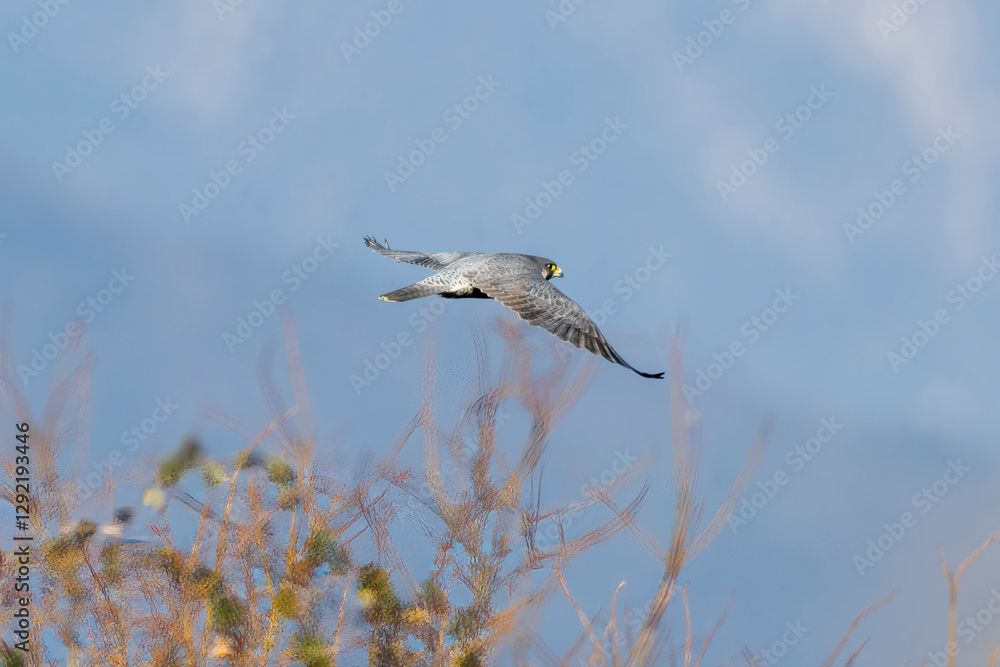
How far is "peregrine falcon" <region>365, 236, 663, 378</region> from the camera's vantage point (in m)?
4.29

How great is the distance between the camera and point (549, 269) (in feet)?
17.0

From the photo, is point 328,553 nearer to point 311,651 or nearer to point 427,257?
point 311,651

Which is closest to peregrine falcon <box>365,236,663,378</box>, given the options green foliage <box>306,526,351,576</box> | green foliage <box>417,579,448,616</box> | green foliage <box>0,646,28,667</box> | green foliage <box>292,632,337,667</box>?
green foliage <box>306,526,351,576</box>

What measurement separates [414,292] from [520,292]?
559 mm

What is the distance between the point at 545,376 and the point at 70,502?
8.36 feet

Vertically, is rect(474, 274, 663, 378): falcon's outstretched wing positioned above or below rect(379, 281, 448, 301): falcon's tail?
above

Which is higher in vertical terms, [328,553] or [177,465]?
[328,553]

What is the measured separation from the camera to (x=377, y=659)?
4129 millimetres

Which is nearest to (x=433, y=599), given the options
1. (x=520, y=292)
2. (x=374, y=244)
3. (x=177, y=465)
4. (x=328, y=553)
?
(x=328, y=553)

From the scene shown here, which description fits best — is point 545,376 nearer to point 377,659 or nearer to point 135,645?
point 377,659

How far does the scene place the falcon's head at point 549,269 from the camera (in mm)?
5094

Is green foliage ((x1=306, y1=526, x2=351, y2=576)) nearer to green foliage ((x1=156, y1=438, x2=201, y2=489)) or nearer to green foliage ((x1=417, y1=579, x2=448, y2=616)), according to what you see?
green foliage ((x1=417, y1=579, x2=448, y2=616))

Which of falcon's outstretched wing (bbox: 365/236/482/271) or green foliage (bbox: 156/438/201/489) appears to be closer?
green foliage (bbox: 156/438/201/489)

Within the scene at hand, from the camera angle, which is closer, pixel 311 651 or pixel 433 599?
pixel 311 651
